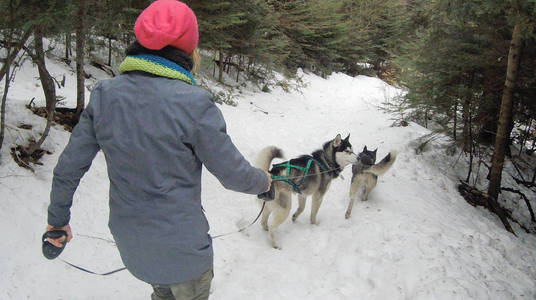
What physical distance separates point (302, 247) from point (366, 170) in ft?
5.30

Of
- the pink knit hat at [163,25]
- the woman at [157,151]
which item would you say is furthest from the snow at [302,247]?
the pink knit hat at [163,25]

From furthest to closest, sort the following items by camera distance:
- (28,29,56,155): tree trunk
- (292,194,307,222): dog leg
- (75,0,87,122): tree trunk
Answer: (292,194,307,222): dog leg → (75,0,87,122): tree trunk → (28,29,56,155): tree trunk

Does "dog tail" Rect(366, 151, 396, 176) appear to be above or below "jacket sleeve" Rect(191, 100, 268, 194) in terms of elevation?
below

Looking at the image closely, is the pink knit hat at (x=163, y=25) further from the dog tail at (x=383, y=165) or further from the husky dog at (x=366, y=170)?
the dog tail at (x=383, y=165)

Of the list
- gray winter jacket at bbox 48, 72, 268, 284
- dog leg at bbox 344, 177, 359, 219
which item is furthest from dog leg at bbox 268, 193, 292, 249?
gray winter jacket at bbox 48, 72, 268, 284

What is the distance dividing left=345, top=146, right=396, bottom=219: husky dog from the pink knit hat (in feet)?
11.5

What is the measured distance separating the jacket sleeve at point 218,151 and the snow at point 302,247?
191cm

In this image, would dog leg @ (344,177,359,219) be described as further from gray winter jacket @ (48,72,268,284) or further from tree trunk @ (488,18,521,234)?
gray winter jacket @ (48,72,268,284)

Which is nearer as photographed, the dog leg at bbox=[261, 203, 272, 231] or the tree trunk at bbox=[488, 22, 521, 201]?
the dog leg at bbox=[261, 203, 272, 231]

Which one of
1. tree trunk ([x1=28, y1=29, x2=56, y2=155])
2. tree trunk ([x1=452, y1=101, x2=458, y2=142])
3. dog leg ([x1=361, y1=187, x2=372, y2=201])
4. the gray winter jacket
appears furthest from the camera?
tree trunk ([x1=452, y1=101, x2=458, y2=142])

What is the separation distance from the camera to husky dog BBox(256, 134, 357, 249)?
3729 millimetres

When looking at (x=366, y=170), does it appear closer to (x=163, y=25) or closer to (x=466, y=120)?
(x=466, y=120)

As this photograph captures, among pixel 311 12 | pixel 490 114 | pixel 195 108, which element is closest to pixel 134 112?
pixel 195 108

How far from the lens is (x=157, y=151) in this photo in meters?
1.21
